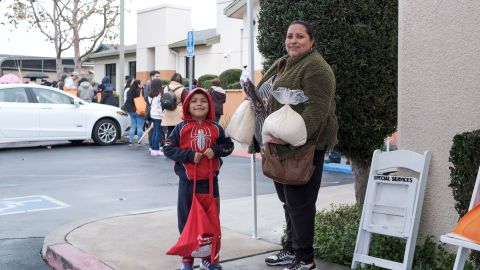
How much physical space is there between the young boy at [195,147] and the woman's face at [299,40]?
78 cm

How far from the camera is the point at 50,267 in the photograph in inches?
204

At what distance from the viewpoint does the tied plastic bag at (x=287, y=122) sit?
3.96 m

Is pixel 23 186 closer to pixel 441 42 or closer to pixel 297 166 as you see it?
pixel 297 166

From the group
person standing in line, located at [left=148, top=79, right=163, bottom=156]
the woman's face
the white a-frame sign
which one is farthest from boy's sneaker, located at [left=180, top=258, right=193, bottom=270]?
person standing in line, located at [left=148, top=79, right=163, bottom=156]

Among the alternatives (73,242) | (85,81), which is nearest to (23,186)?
(73,242)

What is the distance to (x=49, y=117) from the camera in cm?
1376

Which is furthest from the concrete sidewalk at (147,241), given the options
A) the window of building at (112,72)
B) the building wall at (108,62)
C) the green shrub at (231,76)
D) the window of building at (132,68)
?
the window of building at (112,72)

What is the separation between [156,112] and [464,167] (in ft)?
31.2

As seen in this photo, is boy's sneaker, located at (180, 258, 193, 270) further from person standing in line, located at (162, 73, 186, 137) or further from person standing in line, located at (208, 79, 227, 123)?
person standing in line, located at (208, 79, 227, 123)

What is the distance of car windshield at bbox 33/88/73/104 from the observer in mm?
13750

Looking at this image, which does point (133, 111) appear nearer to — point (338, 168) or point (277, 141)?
point (338, 168)

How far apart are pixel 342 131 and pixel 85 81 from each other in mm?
14760

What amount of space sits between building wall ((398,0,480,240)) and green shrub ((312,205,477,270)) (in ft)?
0.54

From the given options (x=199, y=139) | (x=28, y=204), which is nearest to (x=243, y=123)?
(x=199, y=139)
